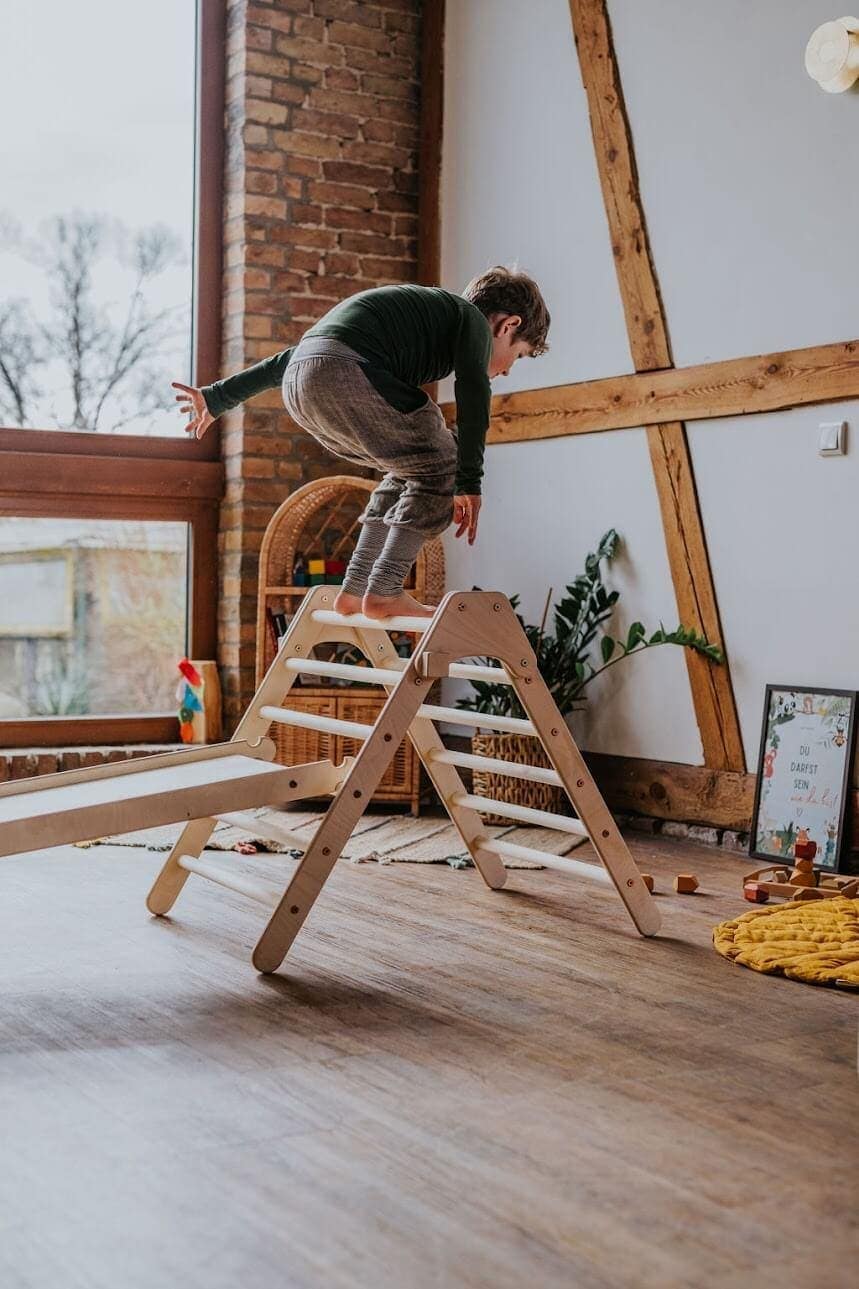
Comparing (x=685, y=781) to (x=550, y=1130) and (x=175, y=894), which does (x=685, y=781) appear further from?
(x=550, y=1130)

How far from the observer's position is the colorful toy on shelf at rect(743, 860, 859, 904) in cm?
362

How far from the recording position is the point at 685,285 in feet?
14.6

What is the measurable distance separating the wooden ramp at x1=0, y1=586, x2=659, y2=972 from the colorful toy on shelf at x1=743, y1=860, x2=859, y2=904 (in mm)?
476

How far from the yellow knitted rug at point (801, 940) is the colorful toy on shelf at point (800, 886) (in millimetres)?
46

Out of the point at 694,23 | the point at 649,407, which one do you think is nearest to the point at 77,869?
the point at 649,407

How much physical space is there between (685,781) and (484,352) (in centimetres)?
193

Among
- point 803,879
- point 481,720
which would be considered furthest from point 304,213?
point 803,879

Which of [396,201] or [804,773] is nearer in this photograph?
[804,773]

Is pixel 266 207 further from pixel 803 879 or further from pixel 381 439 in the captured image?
pixel 803 879

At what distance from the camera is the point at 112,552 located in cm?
526

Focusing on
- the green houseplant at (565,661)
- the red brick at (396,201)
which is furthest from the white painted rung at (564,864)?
the red brick at (396,201)

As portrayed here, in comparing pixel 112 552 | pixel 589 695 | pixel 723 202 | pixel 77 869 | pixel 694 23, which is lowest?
pixel 77 869

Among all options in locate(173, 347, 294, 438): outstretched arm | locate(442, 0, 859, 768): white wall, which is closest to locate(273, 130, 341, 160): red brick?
locate(442, 0, 859, 768): white wall

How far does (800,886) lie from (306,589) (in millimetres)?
2049
